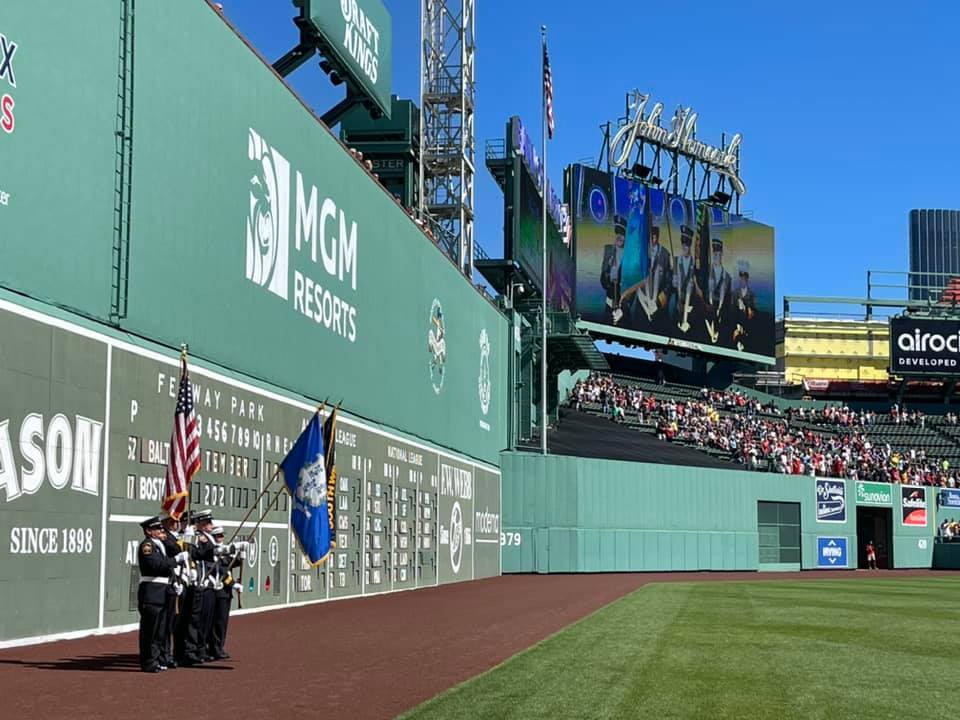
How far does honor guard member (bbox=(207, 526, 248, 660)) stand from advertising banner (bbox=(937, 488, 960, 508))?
187 feet

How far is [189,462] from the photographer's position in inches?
596

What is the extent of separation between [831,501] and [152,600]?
52.1 m

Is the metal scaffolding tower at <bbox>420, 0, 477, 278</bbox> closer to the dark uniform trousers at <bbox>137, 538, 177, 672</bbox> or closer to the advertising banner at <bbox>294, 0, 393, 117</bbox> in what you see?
the advertising banner at <bbox>294, 0, 393, 117</bbox>

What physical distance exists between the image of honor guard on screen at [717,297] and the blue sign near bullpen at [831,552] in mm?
16566

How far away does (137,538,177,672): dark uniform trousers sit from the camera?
535 inches

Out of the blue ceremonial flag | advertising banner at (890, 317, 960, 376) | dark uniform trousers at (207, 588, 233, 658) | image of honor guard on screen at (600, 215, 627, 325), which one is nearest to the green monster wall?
the blue ceremonial flag

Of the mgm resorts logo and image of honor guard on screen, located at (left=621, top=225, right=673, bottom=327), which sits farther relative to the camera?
image of honor guard on screen, located at (left=621, top=225, right=673, bottom=327)

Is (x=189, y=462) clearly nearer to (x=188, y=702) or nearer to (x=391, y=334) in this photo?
(x=188, y=702)

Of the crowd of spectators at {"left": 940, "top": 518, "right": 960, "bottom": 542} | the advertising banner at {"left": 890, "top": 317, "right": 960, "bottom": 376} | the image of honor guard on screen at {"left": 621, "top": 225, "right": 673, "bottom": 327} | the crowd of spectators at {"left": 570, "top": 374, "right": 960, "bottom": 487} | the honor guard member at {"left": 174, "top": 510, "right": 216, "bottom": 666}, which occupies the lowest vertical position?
the crowd of spectators at {"left": 940, "top": 518, "right": 960, "bottom": 542}

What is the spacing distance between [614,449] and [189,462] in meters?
43.9

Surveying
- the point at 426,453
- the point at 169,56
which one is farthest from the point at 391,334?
the point at 169,56

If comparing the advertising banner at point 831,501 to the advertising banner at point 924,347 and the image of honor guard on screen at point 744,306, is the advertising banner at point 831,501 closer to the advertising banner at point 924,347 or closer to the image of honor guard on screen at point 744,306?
the image of honor guard on screen at point 744,306

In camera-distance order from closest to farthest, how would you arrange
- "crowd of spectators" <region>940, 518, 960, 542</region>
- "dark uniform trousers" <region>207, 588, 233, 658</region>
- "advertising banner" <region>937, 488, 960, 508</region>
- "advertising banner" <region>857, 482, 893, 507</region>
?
"dark uniform trousers" <region>207, 588, 233, 658</region> → "advertising banner" <region>857, 482, 893, 507</region> → "crowd of spectators" <region>940, 518, 960, 542</region> → "advertising banner" <region>937, 488, 960, 508</region>

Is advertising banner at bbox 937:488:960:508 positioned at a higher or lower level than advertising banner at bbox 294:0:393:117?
lower
